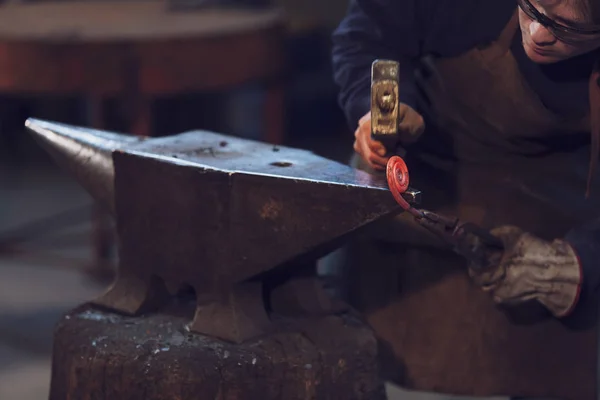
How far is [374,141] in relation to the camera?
1.43m

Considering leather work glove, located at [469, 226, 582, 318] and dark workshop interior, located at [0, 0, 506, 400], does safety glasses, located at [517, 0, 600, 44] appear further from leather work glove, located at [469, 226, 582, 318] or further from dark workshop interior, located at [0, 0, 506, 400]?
dark workshop interior, located at [0, 0, 506, 400]

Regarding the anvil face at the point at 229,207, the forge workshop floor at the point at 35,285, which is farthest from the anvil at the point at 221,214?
the forge workshop floor at the point at 35,285

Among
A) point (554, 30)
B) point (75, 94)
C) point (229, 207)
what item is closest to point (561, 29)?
point (554, 30)

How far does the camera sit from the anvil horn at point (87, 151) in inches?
60.0

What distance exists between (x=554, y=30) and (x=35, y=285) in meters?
2.11

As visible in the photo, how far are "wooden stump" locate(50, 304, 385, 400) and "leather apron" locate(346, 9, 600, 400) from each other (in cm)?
22

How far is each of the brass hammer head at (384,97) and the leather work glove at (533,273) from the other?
0.31m

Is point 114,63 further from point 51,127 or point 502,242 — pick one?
point 502,242

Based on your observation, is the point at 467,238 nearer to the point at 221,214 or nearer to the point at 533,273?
the point at 533,273

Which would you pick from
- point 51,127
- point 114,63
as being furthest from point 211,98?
point 51,127

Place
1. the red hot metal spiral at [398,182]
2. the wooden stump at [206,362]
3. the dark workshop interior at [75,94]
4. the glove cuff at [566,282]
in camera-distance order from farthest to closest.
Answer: the dark workshop interior at [75,94] < the glove cuff at [566,282] < the wooden stump at [206,362] < the red hot metal spiral at [398,182]

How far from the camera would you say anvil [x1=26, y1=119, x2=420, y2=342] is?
134 cm

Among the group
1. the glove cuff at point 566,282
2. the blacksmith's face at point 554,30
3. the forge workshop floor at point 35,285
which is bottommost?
the forge workshop floor at point 35,285

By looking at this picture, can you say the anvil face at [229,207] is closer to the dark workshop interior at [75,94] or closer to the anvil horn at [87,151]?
the anvil horn at [87,151]
